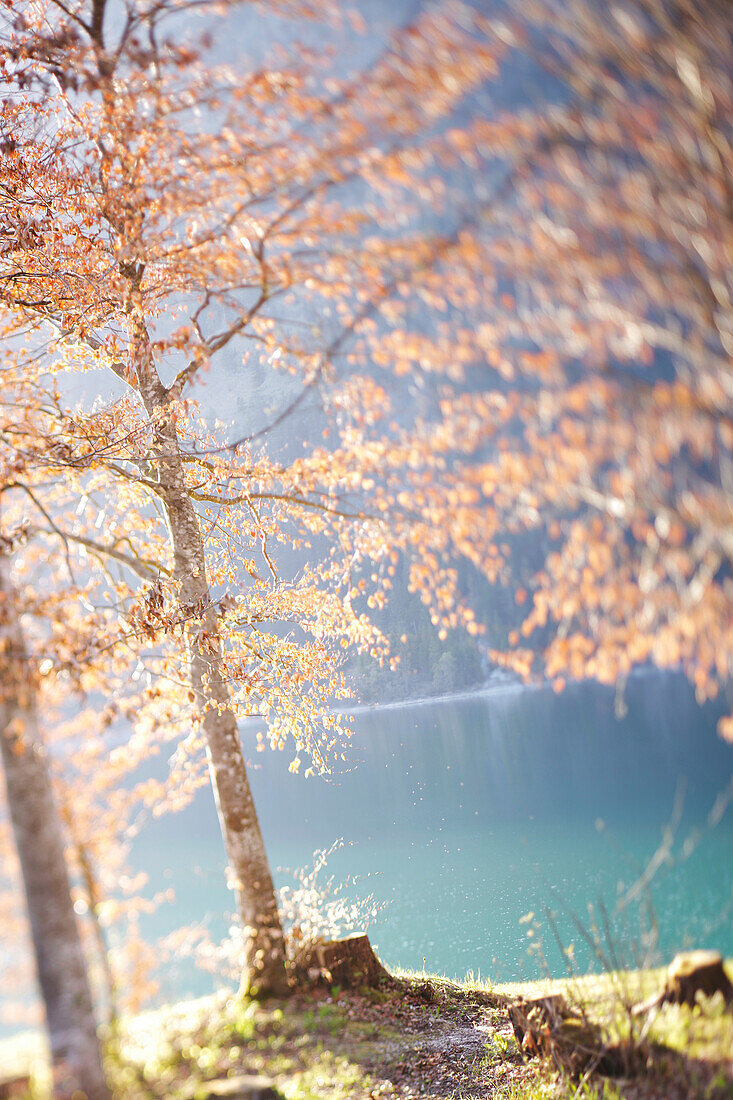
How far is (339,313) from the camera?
519cm

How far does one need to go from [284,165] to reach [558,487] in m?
3.06

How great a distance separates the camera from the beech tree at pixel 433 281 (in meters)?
3.61

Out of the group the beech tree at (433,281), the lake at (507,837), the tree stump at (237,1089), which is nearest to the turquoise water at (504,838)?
the lake at (507,837)

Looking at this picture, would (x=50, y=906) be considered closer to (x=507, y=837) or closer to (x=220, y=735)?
(x=220, y=735)

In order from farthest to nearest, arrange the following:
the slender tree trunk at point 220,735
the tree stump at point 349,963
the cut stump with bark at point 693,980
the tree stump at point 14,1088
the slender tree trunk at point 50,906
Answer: the tree stump at point 349,963
the slender tree trunk at point 220,735
the cut stump with bark at point 693,980
the slender tree trunk at point 50,906
the tree stump at point 14,1088

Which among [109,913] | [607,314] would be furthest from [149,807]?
[607,314]

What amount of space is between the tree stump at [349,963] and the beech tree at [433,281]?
25.3 inches

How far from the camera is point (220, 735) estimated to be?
6926mm

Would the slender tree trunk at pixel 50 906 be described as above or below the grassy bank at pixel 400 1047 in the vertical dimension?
above

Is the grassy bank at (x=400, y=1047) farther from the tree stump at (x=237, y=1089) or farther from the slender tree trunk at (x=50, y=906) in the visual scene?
the slender tree trunk at (x=50, y=906)

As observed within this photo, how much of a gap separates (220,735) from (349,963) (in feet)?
9.24

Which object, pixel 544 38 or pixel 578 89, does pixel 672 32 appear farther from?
pixel 544 38

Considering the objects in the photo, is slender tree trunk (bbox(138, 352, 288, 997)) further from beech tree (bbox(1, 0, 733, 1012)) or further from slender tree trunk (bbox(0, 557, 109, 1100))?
slender tree trunk (bbox(0, 557, 109, 1100))

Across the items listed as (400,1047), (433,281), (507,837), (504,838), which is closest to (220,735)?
(400,1047)
